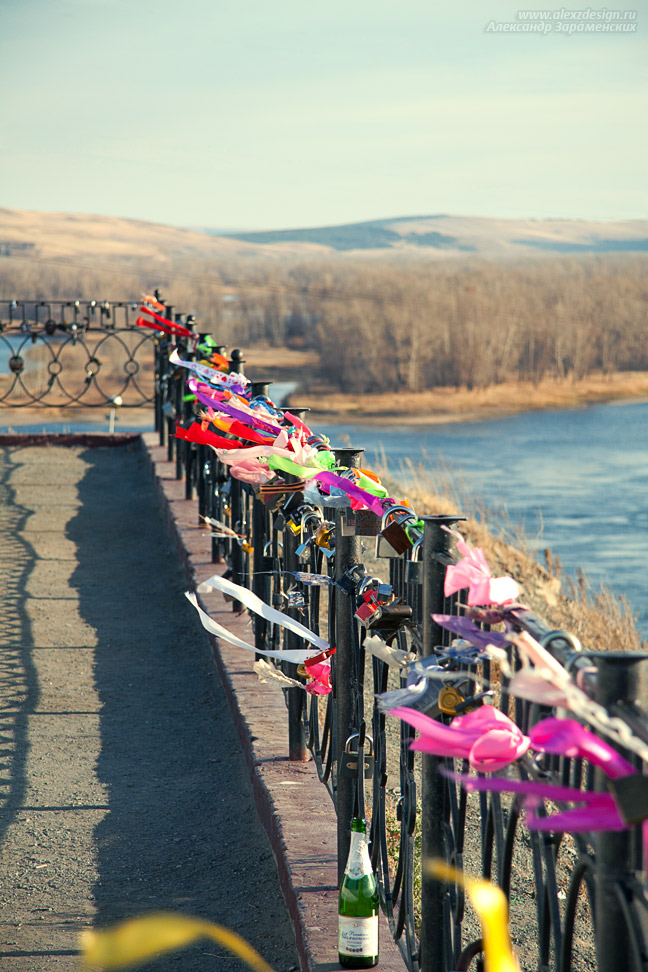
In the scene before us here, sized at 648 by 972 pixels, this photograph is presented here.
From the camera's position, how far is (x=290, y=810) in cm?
324

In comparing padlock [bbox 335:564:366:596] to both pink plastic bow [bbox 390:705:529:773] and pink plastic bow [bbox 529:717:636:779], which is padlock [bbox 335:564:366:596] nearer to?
pink plastic bow [bbox 390:705:529:773]

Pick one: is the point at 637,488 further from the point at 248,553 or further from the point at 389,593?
the point at 389,593

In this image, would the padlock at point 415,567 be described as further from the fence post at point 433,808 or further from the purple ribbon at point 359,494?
the purple ribbon at point 359,494

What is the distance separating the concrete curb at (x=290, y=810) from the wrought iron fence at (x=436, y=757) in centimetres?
9

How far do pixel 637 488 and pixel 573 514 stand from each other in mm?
3898

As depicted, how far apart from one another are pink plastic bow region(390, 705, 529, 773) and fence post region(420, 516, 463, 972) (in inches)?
20.7

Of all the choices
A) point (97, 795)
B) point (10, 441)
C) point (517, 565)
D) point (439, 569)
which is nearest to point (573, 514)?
point (517, 565)

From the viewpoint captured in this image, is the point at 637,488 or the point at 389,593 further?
the point at 637,488

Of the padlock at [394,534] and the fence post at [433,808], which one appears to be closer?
the fence post at [433,808]

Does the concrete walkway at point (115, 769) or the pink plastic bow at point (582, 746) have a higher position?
the pink plastic bow at point (582, 746)

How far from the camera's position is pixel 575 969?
3.56 metres

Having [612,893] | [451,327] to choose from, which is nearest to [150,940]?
[612,893]

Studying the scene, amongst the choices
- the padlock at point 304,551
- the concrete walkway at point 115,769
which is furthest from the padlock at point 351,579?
the concrete walkway at point 115,769

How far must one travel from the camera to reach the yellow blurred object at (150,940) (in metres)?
2.77
